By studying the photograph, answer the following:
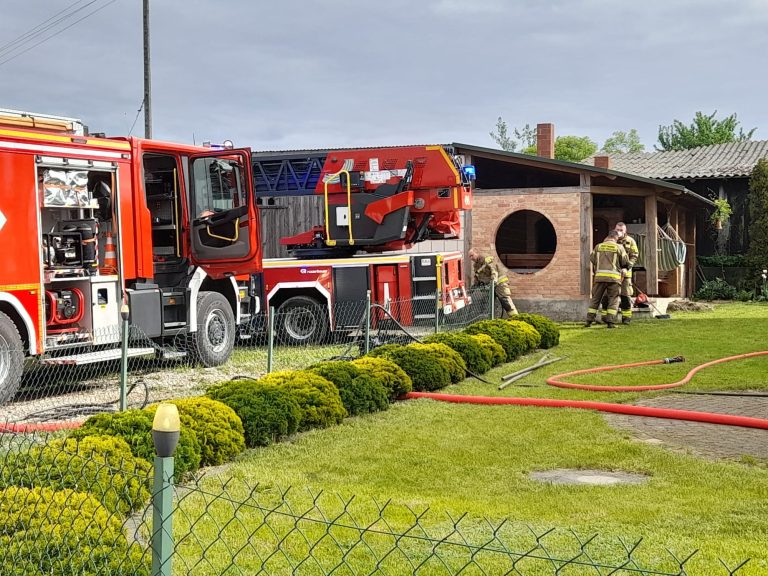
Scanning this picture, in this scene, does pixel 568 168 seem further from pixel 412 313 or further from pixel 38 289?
pixel 38 289

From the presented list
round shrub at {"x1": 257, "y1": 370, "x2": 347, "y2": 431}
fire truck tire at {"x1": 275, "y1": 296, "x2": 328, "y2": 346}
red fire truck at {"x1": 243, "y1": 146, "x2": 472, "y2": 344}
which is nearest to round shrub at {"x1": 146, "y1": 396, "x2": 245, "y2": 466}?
round shrub at {"x1": 257, "y1": 370, "x2": 347, "y2": 431}

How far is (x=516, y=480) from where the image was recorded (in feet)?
22.7

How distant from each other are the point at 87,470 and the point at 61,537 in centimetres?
125

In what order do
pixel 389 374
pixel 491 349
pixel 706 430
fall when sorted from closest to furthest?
pixel 706 430, pixel 389 374, pixel 491 349

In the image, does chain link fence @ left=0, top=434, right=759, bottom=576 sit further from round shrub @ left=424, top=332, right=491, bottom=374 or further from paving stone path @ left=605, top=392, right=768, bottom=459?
round shrub @ left=424, top=332, right=491, bottom=374

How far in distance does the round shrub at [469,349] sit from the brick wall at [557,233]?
801 centimetres

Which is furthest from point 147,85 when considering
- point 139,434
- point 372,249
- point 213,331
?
point 139,434

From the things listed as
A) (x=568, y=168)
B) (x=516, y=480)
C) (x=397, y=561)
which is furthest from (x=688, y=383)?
(x=568, y=168)

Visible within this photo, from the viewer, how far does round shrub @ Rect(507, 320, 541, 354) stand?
567 inches

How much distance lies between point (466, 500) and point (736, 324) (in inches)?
550

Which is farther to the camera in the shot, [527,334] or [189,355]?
[527,334]

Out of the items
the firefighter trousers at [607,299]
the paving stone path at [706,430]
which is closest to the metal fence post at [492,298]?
the firefighter trousers at [607,299]

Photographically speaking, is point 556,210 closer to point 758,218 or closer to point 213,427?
point 758,218

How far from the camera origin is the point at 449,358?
11680 mm
